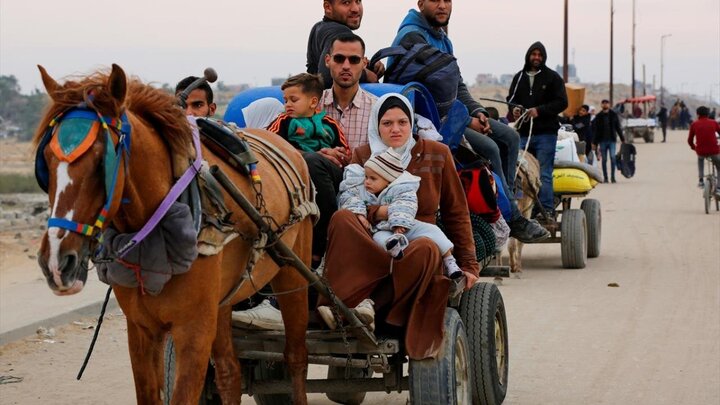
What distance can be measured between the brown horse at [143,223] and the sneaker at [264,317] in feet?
0.86

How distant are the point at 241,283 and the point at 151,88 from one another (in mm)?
1077

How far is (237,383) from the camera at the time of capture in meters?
6.60

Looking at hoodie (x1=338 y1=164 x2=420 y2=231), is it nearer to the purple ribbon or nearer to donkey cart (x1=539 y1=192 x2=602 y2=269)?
the purple ribbon

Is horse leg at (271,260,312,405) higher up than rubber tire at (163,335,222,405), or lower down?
higher up

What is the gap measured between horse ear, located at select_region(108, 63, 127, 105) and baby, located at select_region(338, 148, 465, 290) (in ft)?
6.63

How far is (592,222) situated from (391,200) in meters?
10.2

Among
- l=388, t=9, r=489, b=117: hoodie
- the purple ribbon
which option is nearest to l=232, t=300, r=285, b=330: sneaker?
the purple ribbon

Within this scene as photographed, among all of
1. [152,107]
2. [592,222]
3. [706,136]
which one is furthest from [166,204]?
[706,136]

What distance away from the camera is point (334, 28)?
8.39 metres

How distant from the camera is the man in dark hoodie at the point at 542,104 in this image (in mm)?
14734

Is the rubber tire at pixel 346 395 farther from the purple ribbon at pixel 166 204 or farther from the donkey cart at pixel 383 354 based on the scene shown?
the purple ribbon at pixel 166 204

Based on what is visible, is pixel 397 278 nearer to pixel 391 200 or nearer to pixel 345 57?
pixel 391 200

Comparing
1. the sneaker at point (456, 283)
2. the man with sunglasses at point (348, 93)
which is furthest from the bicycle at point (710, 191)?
the sneaker at point (456, 283)

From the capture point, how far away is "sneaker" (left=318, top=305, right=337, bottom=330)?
21.5 ft
